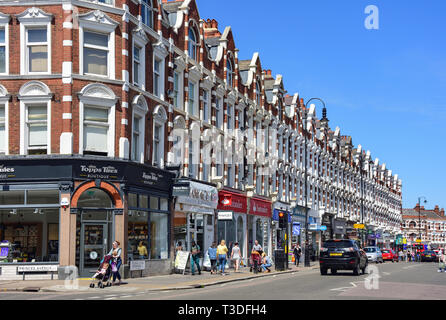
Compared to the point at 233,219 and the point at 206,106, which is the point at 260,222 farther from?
the point at 206,106

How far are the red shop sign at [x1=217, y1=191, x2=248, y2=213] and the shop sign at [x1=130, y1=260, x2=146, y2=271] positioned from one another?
10.4 metres

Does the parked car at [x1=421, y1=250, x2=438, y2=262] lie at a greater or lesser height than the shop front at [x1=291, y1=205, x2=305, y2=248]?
lesser

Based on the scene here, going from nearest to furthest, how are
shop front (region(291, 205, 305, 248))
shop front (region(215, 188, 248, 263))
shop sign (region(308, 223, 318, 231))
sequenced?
shop front (region(215, 188, 248, 263))
shop front (region(291, 205, 305, 248))
shop sign (region(308, 223, 318, 231))

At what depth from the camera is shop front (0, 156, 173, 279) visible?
2605 centimetres

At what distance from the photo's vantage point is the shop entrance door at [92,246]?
1039 inches

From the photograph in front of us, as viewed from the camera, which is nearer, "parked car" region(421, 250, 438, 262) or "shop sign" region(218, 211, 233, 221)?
"shop sign" region(218, 211, 233, 221)

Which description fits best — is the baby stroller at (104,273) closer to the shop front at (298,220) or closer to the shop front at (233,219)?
the shop front at (233,219)

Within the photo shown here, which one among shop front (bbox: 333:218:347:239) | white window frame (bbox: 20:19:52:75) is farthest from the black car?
shop front (bbox: 333:218:347:239)

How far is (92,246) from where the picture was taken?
2675 cm

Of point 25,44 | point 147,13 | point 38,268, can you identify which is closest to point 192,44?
point 147,13

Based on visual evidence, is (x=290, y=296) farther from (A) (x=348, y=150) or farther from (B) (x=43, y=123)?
(A) (x=348, y=150)

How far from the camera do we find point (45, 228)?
2645 centimetres

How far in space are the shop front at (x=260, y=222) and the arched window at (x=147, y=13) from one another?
17590 millimetres

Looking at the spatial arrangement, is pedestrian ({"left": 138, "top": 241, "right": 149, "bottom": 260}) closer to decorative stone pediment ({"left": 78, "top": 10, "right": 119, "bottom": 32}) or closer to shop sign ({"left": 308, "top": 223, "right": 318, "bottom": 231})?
decorative stone pediment ({"left": 78, "top": 10, "right": 119, "bottom": 32})
